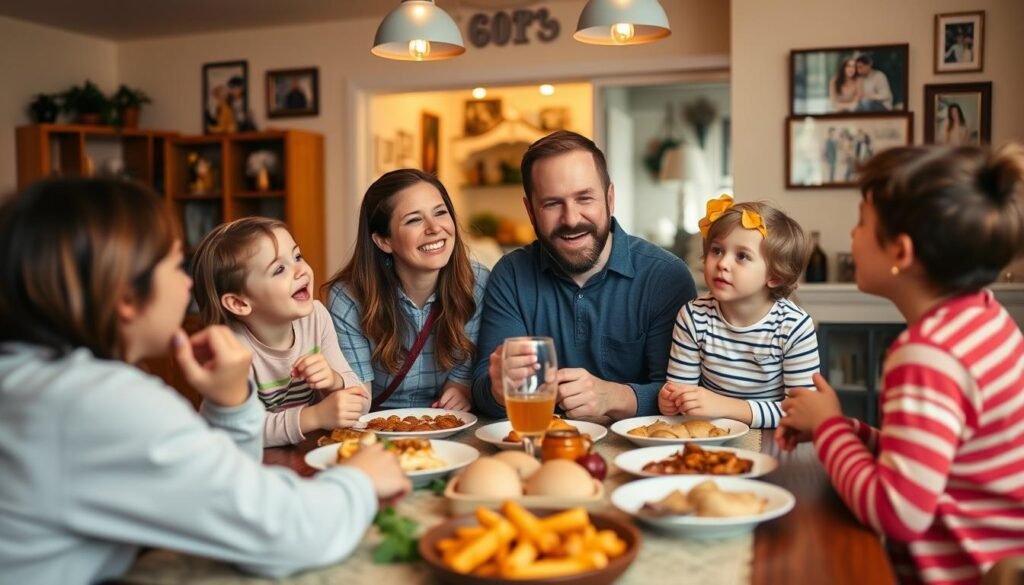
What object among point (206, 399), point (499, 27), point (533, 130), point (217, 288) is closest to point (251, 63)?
point (499, 27)

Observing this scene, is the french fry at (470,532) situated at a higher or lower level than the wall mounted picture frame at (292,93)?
lower

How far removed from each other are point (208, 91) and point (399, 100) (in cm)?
134

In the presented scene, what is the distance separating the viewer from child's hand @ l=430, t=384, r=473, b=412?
2232 mm

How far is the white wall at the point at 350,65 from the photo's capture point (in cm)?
530

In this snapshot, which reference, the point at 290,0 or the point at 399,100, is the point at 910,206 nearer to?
the point at 290,0

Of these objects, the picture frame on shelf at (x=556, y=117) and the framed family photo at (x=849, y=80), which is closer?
the framed family photo at (x=849, y=80)

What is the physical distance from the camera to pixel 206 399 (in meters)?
1.44

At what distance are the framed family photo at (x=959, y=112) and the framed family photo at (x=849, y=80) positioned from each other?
0.13 metres

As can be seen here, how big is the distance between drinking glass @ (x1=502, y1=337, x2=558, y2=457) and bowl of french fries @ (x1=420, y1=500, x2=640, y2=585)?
0.31m

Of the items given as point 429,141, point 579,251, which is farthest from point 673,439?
point 429,141

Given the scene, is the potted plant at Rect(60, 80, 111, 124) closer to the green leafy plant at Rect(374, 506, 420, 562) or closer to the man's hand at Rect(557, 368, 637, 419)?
the man's hand at Rect(557, 368, 637, 419)

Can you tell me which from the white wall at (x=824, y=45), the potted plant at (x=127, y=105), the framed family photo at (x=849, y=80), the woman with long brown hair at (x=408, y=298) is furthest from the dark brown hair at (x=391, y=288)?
the potted plant at (x=127, y=105)

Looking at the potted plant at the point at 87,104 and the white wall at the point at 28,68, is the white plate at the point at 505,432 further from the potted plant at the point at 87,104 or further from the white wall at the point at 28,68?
the potted plant at the point at 87,104

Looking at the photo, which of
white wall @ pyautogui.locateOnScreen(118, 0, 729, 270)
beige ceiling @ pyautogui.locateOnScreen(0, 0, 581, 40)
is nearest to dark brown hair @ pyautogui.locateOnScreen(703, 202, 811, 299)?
white wall @ pyautogui.locateOnScreen(118, 0, 729, 270)
